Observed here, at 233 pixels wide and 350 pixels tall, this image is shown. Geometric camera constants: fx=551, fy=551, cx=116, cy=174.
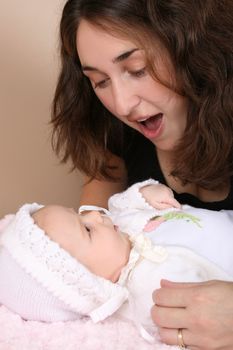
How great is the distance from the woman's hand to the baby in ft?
0.20

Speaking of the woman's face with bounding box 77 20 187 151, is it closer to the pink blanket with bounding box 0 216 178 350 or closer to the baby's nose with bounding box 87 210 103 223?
the baby's nose with bounding box 87 210 103 223

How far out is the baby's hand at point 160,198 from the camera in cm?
132

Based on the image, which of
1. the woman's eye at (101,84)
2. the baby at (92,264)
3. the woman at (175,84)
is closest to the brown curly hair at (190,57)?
the woman at (175,84)

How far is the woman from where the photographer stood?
1.04 meters

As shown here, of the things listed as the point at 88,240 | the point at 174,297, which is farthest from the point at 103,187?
the point at 174,297

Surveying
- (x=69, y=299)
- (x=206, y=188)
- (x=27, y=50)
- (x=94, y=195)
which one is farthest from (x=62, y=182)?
(x=69, y=299)

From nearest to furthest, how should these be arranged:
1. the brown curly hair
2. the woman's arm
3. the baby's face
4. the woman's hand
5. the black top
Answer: the woman's hand, the baby's face, the brown curly hair, the black top, the woman's arm

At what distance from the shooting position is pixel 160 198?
1.33 metres

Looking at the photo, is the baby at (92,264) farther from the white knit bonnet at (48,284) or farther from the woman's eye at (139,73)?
the woman's eye at (139,73)

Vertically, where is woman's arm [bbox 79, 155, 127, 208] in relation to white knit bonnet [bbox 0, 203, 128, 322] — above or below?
below

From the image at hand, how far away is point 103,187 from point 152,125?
1.43 ft

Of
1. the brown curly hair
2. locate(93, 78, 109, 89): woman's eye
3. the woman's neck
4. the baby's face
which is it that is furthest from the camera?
the woman's neck

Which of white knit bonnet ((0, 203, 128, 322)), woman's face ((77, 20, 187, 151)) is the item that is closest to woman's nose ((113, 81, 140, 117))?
woman's face ((77, 20, 187, 151))

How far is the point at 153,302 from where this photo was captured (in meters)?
1.09
